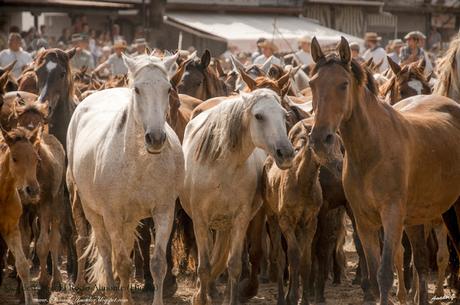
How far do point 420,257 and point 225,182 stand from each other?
1764 millimetres

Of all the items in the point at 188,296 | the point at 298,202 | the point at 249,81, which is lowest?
the point at 188,296

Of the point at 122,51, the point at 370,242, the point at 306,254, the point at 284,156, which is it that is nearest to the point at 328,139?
the point at 284,156

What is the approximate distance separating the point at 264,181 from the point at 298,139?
1.65ft

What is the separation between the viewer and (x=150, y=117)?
25.8 ft

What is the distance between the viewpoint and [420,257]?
908 centimetres

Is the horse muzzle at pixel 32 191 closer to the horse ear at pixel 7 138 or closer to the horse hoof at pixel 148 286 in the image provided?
the horse ear at pixel 7 138

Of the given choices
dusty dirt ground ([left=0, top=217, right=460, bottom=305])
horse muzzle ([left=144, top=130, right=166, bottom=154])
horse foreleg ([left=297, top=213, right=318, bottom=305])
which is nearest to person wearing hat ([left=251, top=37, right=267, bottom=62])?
dusty dirt ground ([left=0, top=217, right=460, bottom=305])

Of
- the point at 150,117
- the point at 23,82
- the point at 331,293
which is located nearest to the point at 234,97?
the point at 150,117

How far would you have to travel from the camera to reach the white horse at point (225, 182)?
8852mm

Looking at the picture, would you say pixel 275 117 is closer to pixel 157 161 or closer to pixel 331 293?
pixel 157 161

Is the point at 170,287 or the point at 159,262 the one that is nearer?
the point at 159,262

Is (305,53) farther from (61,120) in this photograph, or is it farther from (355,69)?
(355,69)

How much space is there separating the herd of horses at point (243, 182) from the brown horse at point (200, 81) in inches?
62.1

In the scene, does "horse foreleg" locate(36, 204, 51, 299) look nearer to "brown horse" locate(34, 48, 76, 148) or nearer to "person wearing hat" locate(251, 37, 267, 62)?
"brown horse" locate(34, 48, 76, 148)
